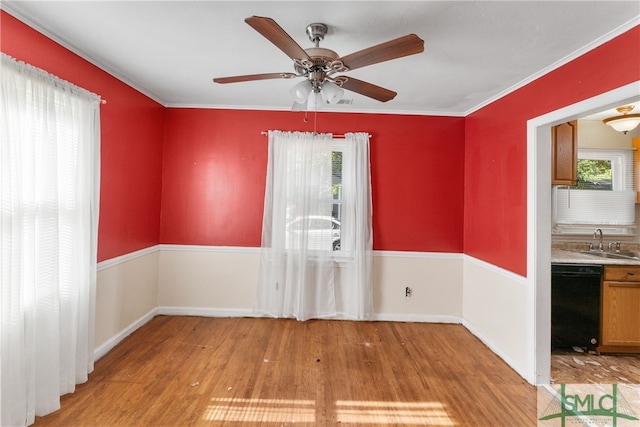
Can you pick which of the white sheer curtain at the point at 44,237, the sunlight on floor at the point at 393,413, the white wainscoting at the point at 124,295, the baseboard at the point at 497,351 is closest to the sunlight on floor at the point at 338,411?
the sunlight on floor at the point at 393,413

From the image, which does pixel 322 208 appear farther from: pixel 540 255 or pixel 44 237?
pixel 44 237

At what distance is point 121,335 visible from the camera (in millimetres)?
3008

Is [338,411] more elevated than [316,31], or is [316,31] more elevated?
[316,31]

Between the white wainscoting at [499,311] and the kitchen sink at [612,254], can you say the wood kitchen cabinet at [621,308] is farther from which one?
the white wainscoting at [499,311]

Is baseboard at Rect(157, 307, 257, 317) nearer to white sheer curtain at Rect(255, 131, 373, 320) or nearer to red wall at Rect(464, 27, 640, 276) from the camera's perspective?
white sheer curtain at Rect(255, 131, 373, 320)

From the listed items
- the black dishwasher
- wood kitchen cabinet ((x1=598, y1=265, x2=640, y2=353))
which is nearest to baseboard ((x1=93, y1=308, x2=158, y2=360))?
the black dishwasher

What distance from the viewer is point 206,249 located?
12.2ft

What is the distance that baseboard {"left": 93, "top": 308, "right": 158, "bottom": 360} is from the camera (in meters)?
2.69

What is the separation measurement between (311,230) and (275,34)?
92.3 inches

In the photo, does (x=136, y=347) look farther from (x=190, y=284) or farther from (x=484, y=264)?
(x=484, y=264)

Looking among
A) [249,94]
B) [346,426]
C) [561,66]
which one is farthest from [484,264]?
[249,94]

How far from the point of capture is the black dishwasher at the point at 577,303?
9.51 ft

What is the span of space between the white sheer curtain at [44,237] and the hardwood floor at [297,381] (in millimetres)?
275

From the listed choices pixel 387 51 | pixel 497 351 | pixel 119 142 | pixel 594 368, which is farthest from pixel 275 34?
pixel 594 368
